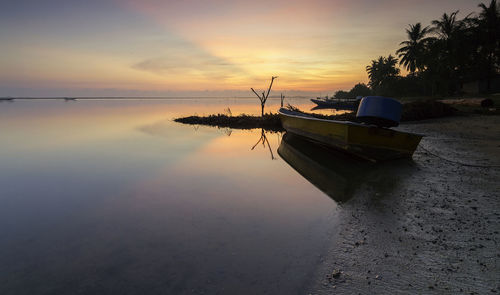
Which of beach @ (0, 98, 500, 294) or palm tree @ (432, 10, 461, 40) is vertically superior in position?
palm tree @ (432, 10, 461, 40)

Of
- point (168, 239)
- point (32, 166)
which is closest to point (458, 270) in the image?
point (168, 239)

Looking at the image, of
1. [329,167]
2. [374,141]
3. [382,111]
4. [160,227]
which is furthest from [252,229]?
[382,111]

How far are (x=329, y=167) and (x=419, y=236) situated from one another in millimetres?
5837

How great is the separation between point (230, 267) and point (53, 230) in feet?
12.9

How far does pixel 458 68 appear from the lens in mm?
39562

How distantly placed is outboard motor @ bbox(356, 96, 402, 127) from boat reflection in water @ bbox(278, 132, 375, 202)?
1.59 metres

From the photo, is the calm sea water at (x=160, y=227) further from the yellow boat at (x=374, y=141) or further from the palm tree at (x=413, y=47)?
the palm tree at (x=413, y=47)

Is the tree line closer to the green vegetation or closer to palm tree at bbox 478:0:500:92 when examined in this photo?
palm tree at bbox 478:0:500:92

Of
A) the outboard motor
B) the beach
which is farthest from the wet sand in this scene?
the outboard motor

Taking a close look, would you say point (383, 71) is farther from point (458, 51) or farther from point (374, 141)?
point (374, 141)

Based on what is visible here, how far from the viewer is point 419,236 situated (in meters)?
4.44

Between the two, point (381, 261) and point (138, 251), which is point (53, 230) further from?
point (381, 261)

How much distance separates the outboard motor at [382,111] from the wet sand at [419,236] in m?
1.70

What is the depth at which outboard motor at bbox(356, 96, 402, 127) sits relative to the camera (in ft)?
29.2
